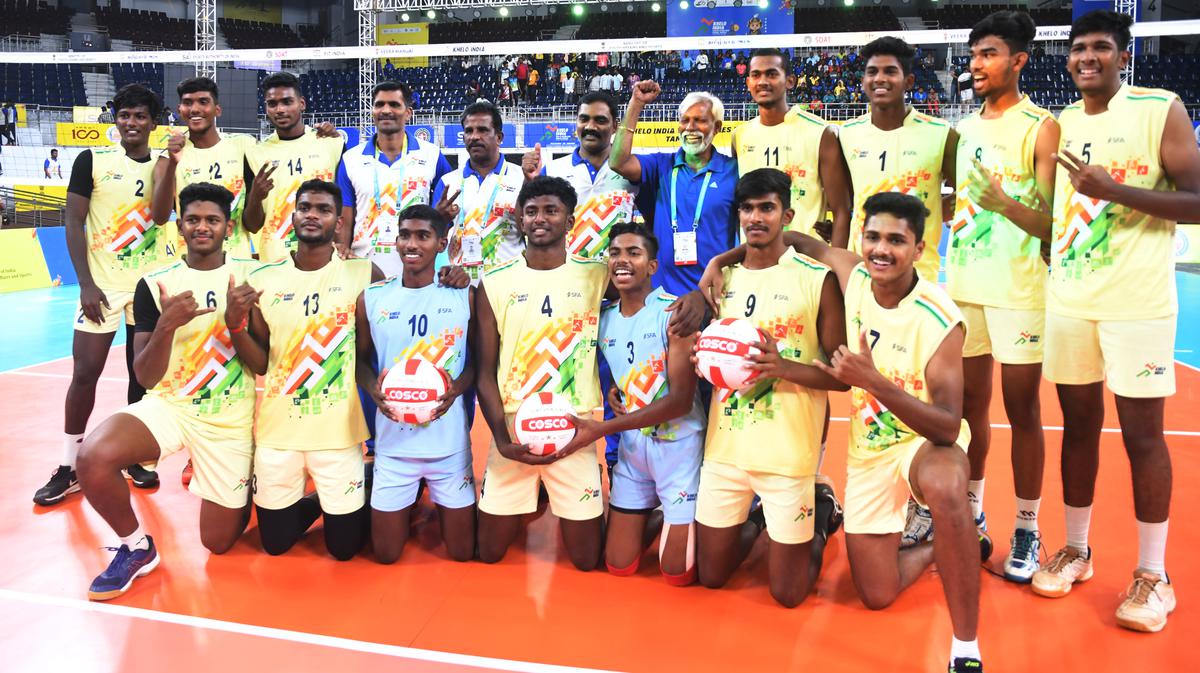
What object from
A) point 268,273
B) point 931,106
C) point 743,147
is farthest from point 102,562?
point 931,106

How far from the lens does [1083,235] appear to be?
3.38m

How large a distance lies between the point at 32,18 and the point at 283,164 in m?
29.6

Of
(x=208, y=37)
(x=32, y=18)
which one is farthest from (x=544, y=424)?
(x=32, y=18)

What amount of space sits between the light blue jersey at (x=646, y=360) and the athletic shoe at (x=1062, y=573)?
1529 mm

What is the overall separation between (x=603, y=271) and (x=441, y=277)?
0.76 metres

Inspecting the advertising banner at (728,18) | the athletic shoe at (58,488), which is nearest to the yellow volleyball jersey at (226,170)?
the athletic shoe at (58,488)

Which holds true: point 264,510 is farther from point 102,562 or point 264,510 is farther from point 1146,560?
point 1146,560

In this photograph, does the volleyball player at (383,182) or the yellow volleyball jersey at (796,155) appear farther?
the volleyball player at (383,182)

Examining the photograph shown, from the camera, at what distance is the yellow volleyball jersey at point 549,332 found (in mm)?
3822

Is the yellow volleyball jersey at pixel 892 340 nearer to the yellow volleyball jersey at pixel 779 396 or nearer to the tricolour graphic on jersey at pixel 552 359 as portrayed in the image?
the yellow volleyball jersey at pixel 779 396

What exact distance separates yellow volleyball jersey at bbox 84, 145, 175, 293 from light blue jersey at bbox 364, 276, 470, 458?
1932mm

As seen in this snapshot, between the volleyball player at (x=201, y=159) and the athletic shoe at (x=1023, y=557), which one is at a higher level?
the volleyball player at (x=201, y=159)

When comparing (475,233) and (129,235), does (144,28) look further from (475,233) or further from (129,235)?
(475,233)

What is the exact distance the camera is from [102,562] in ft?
12.6
